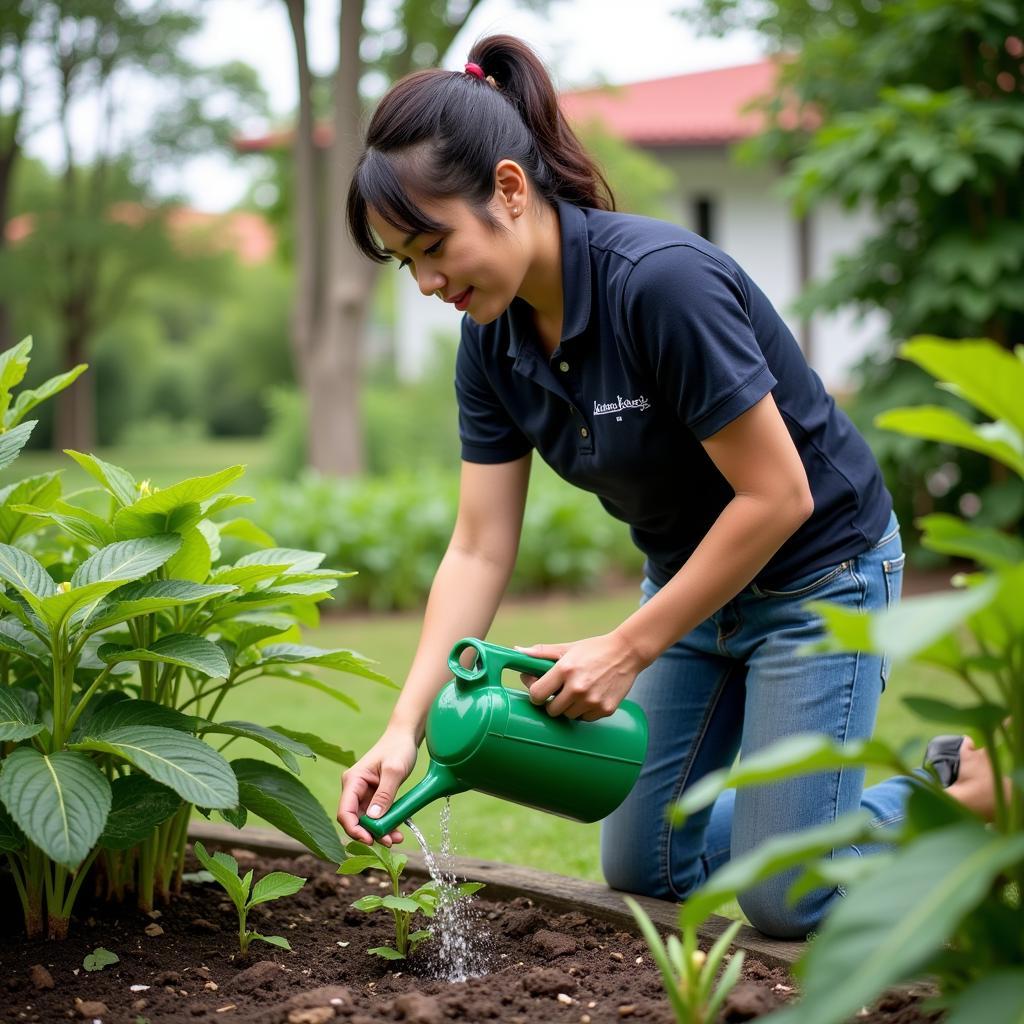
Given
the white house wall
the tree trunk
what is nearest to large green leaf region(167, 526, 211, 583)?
the white house wall

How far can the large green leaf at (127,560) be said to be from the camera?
5.50 ft

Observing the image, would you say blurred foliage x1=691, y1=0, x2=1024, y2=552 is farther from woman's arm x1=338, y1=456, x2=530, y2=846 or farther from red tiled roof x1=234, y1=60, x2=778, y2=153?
red tiled roof x1=234, y1=60, x2=778, y2=153

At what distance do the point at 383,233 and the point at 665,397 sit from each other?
0.51 m

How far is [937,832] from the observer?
105 centimetres

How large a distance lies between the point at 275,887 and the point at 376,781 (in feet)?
0.72

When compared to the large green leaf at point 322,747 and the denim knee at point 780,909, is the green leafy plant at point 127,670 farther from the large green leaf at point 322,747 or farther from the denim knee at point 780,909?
the denim knee at point 780,909

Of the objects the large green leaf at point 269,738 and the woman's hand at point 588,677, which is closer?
the woman's hand at point 588,677

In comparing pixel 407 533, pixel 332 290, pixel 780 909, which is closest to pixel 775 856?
pixel 780 909

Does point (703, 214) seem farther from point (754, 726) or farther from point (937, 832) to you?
point (937, 832)

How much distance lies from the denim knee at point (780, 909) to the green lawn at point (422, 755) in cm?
77

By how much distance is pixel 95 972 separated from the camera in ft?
5.95

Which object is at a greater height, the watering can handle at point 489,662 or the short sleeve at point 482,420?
the short sleeve at point 482,420

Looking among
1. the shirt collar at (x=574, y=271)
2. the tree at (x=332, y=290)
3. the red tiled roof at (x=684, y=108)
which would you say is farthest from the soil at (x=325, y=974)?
the red tiled roof at (x=684, y=108)

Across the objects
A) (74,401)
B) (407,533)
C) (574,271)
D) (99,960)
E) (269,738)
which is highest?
(574,271)
